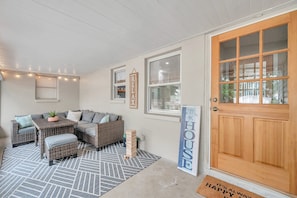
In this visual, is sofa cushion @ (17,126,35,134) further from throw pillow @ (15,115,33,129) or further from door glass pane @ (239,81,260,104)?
door glass pane @ (239,81,260,104)

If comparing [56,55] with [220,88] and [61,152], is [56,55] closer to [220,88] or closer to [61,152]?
[61,152]

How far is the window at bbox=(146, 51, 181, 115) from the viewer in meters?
2.97

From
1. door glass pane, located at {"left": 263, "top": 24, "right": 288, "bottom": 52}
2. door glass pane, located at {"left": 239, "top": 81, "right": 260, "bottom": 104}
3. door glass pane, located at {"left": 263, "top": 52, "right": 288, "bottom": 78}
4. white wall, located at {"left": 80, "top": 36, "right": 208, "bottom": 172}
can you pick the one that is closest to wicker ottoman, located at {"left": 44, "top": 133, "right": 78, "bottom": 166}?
white wall, located at {"left": 80, "top": 36, "right": 208, "bottom": 172}

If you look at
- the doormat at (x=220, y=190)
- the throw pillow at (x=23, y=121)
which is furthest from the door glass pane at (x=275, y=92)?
the throw pillow at (x=23, y=121)

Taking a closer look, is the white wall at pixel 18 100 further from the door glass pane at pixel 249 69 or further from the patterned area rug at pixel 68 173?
the door glass pane at pixel 249 69

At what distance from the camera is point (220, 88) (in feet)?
7.25

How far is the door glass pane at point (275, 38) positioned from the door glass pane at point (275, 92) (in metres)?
0.45

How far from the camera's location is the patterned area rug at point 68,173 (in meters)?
1.91

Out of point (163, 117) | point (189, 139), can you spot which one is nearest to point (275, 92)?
point (189, 139)

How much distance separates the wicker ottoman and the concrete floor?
1.54 meters

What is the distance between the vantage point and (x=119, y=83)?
4.43 m

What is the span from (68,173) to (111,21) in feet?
8.53

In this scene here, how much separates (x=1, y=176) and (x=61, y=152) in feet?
2.85

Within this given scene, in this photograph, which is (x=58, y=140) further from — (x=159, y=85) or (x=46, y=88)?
(x=46, y=88)
